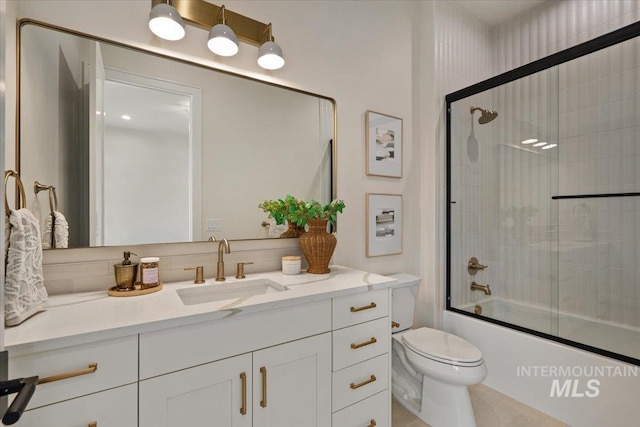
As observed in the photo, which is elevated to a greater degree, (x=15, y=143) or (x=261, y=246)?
(x=15, y=143)

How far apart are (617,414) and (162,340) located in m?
2.24

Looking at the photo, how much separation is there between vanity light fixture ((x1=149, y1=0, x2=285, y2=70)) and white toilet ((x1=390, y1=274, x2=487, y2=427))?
161 cm

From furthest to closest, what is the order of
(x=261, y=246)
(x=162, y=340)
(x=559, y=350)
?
(x=559, y=350)
(x=261, y=246)
(x=162, y=340)

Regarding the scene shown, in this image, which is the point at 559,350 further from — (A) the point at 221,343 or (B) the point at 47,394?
(B) the point at 47,394

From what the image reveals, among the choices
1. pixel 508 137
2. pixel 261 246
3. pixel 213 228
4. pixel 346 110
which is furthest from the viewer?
pixel 508 137

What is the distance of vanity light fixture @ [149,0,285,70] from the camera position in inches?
56.5

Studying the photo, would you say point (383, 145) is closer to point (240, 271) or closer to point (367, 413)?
point (240, 271)

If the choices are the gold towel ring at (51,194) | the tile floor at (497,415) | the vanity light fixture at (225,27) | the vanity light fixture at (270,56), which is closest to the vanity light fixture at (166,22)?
the vanity light fixture at (225,27)

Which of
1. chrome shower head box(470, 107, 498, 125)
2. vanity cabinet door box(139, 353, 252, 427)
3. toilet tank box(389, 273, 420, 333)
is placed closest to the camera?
vanity cabinet door box(139, 353, 252, 427)

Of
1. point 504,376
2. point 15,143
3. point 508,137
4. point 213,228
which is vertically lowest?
point 504,376

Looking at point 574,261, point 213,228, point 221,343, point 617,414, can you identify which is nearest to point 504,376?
point 617,414

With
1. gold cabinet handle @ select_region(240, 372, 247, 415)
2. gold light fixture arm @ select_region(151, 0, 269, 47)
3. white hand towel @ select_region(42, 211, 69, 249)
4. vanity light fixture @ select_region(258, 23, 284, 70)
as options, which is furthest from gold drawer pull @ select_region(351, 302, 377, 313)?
gold light fixture arm @ select_region(151, 0, 269, 47)

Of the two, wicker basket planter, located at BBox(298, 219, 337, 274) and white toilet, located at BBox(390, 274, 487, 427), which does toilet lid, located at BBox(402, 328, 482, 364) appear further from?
wicker basket planter, located at BBox(298, 219, 337, 274)

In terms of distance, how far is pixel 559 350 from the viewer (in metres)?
1.82
